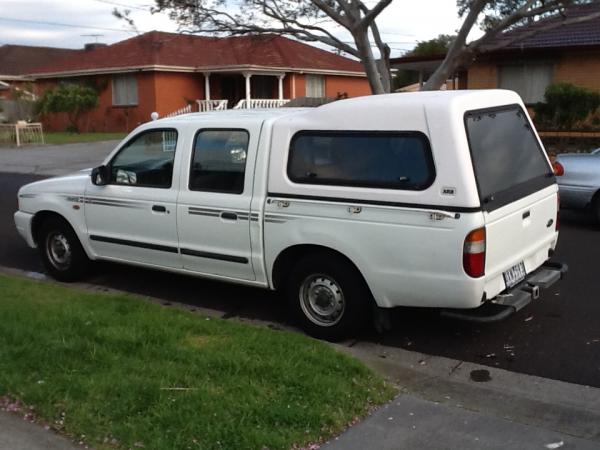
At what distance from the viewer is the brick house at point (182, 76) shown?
32062 mm

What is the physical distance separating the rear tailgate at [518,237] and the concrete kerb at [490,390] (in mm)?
590

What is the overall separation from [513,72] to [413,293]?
17.2 metres

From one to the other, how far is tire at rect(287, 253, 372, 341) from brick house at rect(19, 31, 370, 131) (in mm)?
25416

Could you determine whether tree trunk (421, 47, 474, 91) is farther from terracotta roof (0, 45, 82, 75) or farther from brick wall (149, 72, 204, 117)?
terracotta roof (0, 45, 82, 75)

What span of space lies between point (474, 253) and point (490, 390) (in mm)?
874

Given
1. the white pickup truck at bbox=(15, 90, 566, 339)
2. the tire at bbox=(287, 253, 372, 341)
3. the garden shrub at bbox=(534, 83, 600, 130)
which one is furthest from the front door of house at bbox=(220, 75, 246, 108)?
the tire at bbox=(287, 253, 372, 341)

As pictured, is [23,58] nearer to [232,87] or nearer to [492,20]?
[232,87]

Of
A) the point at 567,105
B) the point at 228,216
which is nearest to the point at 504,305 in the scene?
the point at 228,216

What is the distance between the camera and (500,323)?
578 centimetres

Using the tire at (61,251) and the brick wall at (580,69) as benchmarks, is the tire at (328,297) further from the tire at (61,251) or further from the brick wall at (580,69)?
the brick wall at (580,69)

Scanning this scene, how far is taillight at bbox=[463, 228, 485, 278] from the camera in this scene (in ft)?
14.9

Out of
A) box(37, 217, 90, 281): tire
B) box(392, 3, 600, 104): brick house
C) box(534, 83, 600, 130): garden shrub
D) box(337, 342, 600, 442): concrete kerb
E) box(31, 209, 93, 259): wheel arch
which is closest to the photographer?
box(337, 342, 600, 442): concrete kerb

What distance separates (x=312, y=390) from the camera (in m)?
4.14

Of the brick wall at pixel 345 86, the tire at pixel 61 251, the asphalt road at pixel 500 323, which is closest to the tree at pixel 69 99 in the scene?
the brick wall at pixel 345 86
